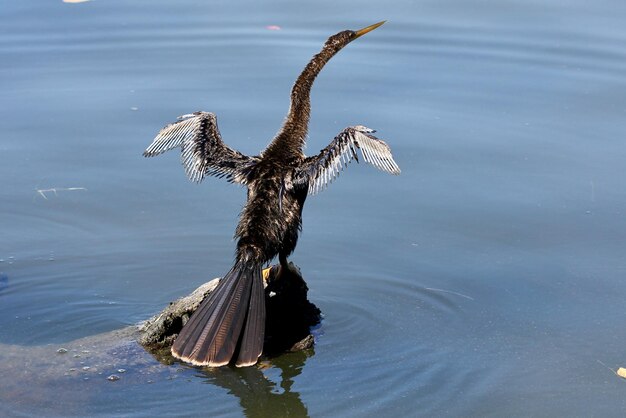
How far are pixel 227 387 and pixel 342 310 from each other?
3.06 ft

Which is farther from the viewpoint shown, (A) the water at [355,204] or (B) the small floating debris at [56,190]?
(B) the small floating debris at [56,190]

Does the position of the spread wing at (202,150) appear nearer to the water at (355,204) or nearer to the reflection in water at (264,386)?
the water at (355,204)

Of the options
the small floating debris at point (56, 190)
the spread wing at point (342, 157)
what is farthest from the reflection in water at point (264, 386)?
the small floating debris at point (56, 190)

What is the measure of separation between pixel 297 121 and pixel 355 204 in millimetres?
909

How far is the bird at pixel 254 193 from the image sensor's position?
4.66 meters

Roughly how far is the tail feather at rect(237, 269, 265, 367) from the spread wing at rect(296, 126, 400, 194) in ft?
2.32

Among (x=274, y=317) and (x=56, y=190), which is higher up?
(x=56, y=190)

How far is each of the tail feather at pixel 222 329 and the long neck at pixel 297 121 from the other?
102 cm

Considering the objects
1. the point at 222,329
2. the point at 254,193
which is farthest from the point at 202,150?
the point at 222,329

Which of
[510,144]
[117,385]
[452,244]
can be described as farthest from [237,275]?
[510,144]

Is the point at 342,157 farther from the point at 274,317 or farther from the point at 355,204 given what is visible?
the point at 355,204

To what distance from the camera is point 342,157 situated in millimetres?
5176

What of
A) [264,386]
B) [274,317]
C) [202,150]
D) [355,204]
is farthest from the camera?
[355,204]

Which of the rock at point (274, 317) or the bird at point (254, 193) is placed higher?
the bird at point (254, 193)
